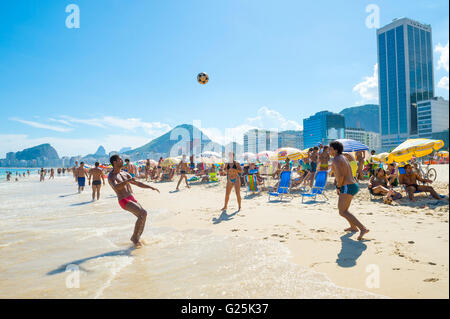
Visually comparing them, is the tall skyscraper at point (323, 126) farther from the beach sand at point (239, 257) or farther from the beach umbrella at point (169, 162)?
the beach sand at point (239, 257)

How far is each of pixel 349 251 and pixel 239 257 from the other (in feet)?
4.97

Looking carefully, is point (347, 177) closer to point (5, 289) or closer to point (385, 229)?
point (385, 229)

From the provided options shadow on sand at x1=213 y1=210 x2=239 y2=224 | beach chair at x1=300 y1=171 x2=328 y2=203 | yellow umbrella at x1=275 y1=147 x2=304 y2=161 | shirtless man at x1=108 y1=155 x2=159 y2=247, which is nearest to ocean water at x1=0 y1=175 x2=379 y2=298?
shirtless man at x1=108 y1=155 x2=159 y2=247


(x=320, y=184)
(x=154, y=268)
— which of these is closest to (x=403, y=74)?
(x=320, y=184)

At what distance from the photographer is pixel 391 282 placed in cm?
245

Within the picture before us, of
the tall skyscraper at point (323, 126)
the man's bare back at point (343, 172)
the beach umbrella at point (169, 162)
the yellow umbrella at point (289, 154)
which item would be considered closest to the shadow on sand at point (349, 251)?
the man's bare back at point (343, 172)

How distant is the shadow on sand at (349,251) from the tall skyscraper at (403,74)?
136 m

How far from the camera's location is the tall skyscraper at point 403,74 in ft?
382

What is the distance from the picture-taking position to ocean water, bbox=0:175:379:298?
2.51m

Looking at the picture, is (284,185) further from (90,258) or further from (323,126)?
(323,126)

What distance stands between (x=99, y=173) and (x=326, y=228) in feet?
30.0
